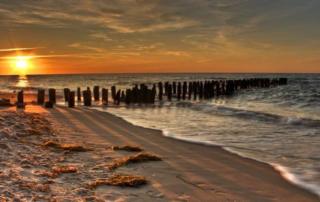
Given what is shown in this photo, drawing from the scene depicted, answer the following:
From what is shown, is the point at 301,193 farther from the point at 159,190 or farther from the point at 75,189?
the point at 75,189

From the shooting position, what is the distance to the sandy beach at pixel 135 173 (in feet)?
17.6

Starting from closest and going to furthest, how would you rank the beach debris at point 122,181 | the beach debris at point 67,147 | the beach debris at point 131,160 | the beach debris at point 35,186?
the beach debris at point 35,186 < the beach debris at point 122,181 < the beach debris at point 131,160 < the beach debris at point 67,147

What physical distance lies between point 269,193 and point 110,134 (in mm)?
6516

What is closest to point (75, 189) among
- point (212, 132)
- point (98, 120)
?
point (212, 132)

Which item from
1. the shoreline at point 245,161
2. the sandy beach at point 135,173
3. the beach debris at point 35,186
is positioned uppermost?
the beach debris at point 35,186

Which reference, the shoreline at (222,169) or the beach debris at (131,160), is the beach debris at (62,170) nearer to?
the beach debris at (131,160)

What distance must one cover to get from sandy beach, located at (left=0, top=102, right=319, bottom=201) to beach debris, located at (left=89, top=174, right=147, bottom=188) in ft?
0.33

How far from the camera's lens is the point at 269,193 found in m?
5.91

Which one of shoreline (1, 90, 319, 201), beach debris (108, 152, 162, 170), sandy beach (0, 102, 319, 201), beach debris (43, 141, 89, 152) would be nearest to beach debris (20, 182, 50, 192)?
sandy beach (0, 102, 319, 201)

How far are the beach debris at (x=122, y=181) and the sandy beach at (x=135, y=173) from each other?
4.0 inches

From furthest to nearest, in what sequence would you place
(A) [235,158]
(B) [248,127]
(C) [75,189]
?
(B) [248,127]
(A) [235,158]
(C) [75,189]

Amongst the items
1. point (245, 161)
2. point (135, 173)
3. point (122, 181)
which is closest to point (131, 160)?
point (135, 173)

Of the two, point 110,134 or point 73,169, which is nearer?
point 73,169

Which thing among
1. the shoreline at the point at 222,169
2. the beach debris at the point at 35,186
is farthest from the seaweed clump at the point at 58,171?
the shoreline at the point at 222,169
